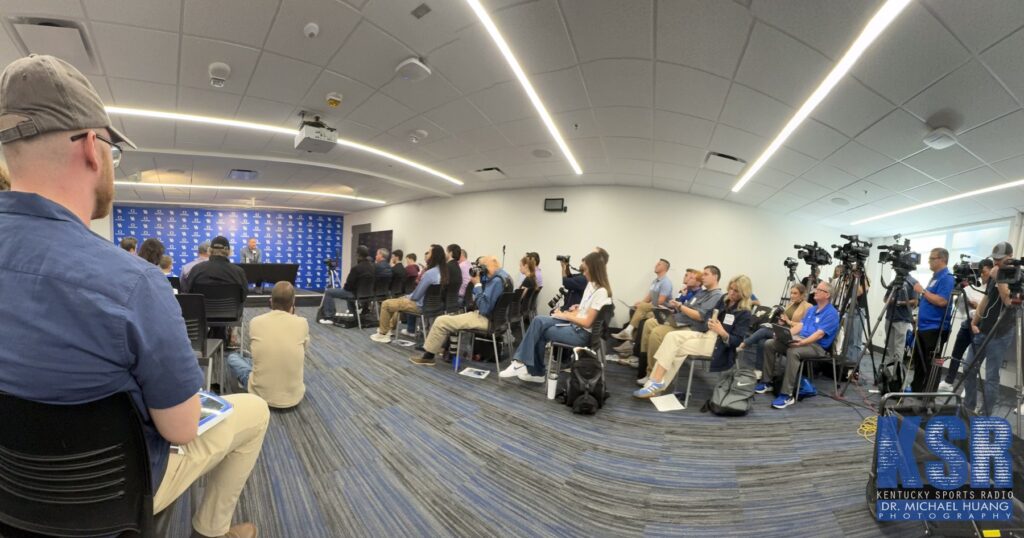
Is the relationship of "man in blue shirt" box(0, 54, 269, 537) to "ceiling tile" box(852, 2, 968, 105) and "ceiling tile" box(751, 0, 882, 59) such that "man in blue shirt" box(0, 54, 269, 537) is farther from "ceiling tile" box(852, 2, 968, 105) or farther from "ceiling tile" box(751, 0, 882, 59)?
"ceiling tile" box(852, 2, 968, 105)

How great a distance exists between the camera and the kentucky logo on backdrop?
1500 mm

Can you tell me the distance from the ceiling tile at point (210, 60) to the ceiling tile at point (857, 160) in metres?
5.73

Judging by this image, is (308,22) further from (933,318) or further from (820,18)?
(933,318)

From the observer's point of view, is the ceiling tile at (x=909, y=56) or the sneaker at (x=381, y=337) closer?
the ceiling tile at (x=909, y=56)

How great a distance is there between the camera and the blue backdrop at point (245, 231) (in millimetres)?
10023

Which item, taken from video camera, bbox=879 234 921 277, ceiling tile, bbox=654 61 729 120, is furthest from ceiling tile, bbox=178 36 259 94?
video camera, bbox=879 234 921 277

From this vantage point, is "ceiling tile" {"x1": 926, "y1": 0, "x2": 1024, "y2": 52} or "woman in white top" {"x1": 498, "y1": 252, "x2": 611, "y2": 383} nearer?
"ceiling tile" {"x1": 926, "y1": 0, "x2": 1024, "y2": 52}

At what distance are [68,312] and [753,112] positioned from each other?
13.9 ft

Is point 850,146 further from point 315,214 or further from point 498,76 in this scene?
point 315,214

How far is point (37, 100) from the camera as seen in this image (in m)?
0.64

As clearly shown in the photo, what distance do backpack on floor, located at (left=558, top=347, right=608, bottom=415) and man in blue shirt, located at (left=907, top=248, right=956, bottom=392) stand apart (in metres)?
3.17

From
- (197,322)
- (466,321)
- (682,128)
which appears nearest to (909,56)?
(682,128)

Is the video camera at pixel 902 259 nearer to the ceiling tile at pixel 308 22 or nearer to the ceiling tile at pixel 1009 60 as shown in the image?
the ceiling tile at pixel 1009 60

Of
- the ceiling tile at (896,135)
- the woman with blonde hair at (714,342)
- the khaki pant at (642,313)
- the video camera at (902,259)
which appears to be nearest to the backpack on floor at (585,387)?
the woman with blonde hair at (714,342)
